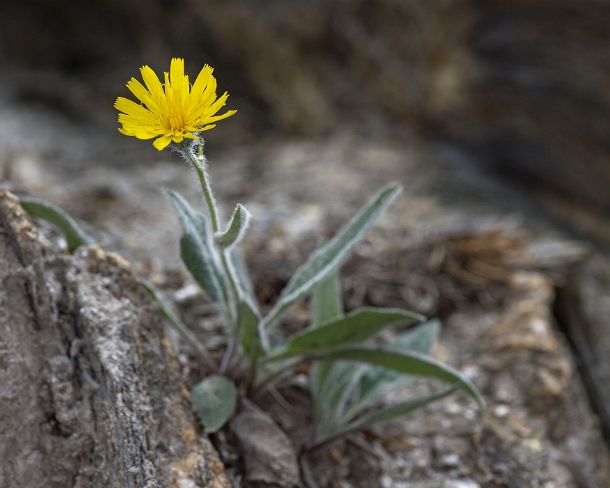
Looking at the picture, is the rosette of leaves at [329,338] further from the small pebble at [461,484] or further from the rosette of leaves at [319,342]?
the small pebble at [461,484]

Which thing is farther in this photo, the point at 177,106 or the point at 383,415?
the point at 383,415

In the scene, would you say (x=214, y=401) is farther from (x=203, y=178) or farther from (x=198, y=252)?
(x=203, y=178)

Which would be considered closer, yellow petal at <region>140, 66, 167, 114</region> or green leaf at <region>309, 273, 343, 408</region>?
yellow petal at <region>140, 66, 167, 114</region>

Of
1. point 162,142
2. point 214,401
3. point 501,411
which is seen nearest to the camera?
point 162,142

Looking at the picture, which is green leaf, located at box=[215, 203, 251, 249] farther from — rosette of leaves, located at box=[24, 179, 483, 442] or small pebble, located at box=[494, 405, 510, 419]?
small pebble, located at box=[494, 405, 510, 419]

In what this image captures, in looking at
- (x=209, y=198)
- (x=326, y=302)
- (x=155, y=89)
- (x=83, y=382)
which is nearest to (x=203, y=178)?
(x=209, y=198)

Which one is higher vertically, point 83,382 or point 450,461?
point 83,382

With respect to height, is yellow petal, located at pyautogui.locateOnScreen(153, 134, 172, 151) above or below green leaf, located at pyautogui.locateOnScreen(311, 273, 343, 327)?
above

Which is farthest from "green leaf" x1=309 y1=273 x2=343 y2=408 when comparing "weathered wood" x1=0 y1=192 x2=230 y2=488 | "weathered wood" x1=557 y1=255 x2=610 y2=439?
"weathered wood" x1=557 y1=255 x2=610 y2=439
